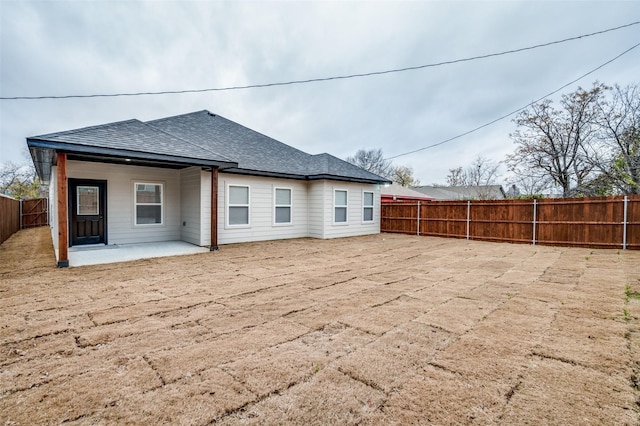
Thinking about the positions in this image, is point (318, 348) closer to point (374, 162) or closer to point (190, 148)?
point (190, 148)

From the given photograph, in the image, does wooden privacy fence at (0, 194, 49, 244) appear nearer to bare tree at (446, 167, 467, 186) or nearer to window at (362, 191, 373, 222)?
window at (362, 191, 373, 222)

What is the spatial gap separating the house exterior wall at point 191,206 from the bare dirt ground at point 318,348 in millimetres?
3527

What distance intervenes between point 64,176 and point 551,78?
58.2 ft

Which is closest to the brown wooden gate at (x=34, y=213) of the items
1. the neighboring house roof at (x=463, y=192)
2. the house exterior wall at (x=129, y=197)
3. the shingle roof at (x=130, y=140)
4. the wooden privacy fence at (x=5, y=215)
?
the wooden privacy fence at (x=5, y=215)

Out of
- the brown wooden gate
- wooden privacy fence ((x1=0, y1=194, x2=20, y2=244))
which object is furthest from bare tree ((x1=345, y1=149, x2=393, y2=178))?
wooden privacy fence ((x1=0, y1=194, x2=20, y2=244))

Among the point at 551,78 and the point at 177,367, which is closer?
the point at 177,367

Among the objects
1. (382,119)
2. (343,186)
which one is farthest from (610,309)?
→ (382,119)

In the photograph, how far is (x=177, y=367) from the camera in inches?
95.0

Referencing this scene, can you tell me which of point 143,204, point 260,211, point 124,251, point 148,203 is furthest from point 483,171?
point 124,251

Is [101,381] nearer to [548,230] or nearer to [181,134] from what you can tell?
[181,134]

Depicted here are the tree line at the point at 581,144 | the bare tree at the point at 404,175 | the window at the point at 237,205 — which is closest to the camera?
the window at the point at 237,205

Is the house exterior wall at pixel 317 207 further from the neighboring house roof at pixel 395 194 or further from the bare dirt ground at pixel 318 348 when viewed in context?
the neighboring house roof at pixel 395 194

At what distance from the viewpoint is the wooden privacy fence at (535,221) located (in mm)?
9078

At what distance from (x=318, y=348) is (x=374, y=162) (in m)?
36.0
